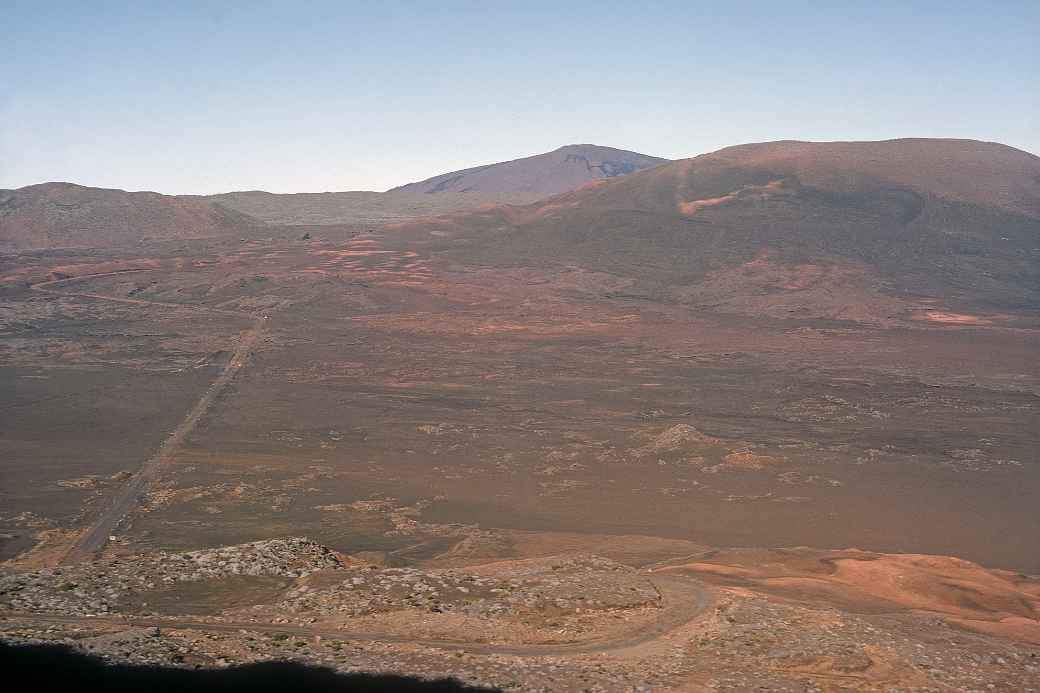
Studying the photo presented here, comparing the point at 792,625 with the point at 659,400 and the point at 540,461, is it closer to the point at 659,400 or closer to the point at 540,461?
the point at 540,461

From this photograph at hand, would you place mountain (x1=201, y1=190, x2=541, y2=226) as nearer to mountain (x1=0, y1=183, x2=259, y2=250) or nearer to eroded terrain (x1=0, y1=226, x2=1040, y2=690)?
mountain (x1=0, y1=183, x2=259, y2=250)

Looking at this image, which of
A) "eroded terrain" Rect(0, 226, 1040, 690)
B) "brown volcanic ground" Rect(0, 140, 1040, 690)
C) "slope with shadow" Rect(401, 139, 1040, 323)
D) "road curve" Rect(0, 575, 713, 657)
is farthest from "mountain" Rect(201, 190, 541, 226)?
"road curve" Rect(0, 575, 713, 657)

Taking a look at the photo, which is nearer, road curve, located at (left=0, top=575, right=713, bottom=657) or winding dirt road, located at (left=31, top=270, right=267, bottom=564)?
road curve, located at (left=0, top=575, right=713, bottom=657)

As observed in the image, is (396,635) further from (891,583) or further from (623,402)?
(623,402)

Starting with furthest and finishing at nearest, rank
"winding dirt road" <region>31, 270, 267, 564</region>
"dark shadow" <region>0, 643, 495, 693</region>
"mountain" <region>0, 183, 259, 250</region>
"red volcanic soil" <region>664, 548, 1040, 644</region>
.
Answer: "mountain" <region>0, 183, 259, 250</region> → "winding dirt road" <region>31, 270, 267, 564</region> → "red volcanic soil" <region>664, 548, 1040, 644</region> → "dark shadow" <region>0, 643, 495, 693</region>

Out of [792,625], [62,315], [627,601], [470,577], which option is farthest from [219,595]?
[62,315]

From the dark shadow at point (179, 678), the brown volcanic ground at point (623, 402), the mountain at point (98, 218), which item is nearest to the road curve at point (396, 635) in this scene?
the brown volcanic ground at point (623, 402)
